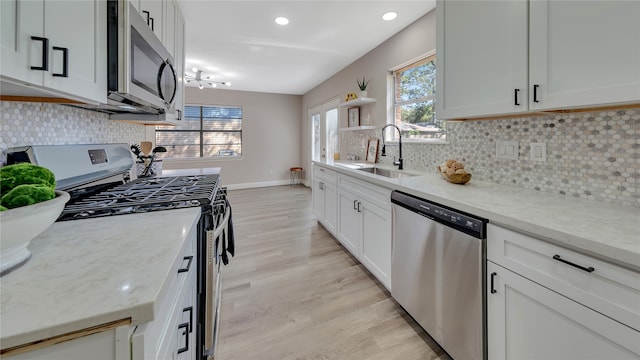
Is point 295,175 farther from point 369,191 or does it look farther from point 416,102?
point 369,191

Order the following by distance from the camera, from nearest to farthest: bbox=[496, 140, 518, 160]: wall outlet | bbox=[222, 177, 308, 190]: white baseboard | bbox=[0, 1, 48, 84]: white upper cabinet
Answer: bbox=[0, 1, 48, 84]: white upper cabinet → bbox=[496, 140, 518, 160]: wall outlet → bbox=[222, 177, 308, 190]: white baseboard

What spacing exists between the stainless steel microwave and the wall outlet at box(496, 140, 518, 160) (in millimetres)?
2200

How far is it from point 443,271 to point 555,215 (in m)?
0.56

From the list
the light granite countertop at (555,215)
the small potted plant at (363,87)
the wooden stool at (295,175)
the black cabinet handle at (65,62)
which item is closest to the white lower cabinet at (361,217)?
the light granite countertop at (555,215)

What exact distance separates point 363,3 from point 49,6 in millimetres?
2364

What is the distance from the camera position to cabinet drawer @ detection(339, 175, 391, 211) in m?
1.90

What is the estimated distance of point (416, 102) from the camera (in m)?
2.78

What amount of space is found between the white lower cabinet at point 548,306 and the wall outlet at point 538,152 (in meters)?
0.76

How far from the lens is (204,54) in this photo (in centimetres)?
384

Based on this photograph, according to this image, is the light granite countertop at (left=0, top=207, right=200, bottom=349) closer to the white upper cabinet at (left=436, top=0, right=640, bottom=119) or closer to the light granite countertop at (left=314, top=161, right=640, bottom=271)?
the light granite countertop at (left=314, top=161, right=640, bottom=271)

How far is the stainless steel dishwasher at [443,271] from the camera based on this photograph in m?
1.20

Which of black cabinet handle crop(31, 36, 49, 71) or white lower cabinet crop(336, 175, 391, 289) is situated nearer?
black cabinet handle crop(31, 36, 49, 71)

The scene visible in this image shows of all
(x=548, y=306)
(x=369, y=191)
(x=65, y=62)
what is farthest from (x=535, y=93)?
(x=65, y=62)

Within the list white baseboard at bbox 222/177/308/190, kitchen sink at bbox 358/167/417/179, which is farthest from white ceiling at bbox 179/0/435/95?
white baseboard at bbox 222/177/308/190
